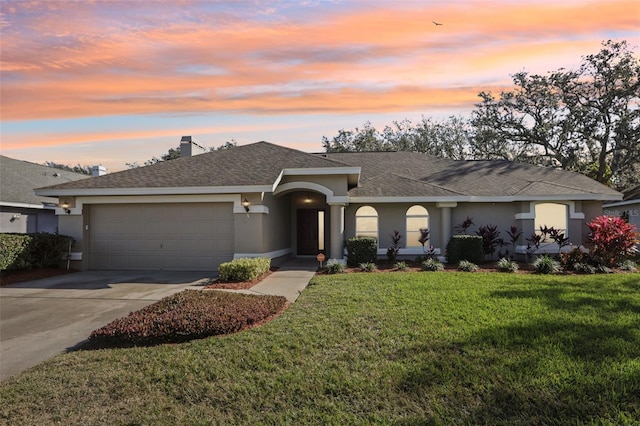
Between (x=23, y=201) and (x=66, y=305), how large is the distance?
41.3ft

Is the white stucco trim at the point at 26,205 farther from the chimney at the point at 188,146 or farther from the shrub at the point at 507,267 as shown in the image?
the shrub at the point at 507,267

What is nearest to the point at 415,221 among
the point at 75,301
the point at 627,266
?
the point at 627,266

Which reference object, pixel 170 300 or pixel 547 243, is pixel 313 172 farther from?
pixel 547 243

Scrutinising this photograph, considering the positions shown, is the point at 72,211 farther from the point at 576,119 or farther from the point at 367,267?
the point at 576,119

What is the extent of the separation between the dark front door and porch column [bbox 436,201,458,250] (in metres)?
5.34

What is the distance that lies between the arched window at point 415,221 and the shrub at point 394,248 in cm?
47

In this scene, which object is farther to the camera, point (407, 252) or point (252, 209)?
point (407, 252)

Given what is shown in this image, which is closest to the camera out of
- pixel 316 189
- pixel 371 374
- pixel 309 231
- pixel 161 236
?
pixel 371 374

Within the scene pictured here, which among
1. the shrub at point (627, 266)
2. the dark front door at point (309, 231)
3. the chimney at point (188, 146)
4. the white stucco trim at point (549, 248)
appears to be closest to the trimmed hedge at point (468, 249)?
the white stucco trim at point (549, 248)

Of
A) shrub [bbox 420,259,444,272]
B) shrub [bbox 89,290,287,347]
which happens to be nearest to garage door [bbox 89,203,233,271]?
shrub [bbox 89,290,287,347]

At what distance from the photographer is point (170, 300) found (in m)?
7.64

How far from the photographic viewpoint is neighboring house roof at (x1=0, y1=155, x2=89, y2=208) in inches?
690

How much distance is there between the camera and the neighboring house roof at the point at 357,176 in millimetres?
13281

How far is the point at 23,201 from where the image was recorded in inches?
700
